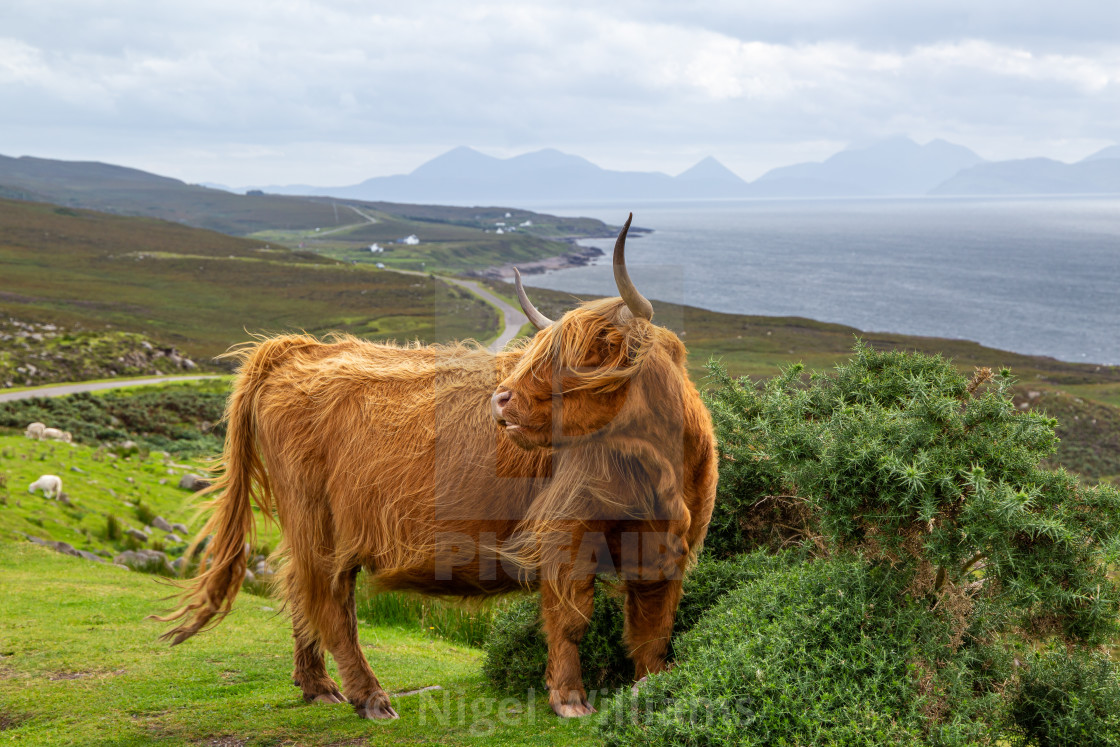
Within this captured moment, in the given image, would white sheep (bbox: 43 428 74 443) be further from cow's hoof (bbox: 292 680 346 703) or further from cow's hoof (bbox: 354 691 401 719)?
cow's hoof (bbox: 354 691 401 719)

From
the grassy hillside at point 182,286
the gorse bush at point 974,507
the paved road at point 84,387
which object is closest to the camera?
the gorse bush at point 974,507

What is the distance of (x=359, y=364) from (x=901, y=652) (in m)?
3.64

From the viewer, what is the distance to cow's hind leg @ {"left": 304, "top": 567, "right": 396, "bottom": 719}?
5.24 meters

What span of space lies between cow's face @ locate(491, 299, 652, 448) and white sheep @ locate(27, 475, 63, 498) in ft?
47.9

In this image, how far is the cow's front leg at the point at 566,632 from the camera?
437cm

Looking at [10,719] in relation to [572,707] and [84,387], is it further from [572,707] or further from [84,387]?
[84,387]

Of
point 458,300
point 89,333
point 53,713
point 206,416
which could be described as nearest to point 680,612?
point 458,300

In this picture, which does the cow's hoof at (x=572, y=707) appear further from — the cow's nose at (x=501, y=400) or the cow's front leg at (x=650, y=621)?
the cow's nose at (x=501, y=400)

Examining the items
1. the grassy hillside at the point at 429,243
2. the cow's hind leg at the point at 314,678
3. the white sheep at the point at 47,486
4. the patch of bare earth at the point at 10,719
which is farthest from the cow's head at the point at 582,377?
the grassy hillside at the point at 429,243

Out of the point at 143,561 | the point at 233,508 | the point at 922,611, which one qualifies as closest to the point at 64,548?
the point at 143,561

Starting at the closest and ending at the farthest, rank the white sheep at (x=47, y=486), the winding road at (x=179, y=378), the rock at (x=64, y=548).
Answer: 1. the winding road at (x=179, y=378)
2. the rock at (x=64, y=548)
3. the white sheep at (x=47, y=486)

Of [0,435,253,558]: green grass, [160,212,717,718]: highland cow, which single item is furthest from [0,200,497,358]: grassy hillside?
[160,212,717,718]: highland cow

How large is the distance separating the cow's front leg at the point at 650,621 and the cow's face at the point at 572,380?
1268 millimetres

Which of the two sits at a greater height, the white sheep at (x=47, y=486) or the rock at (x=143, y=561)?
the white sheep at (x=47, y=486)
